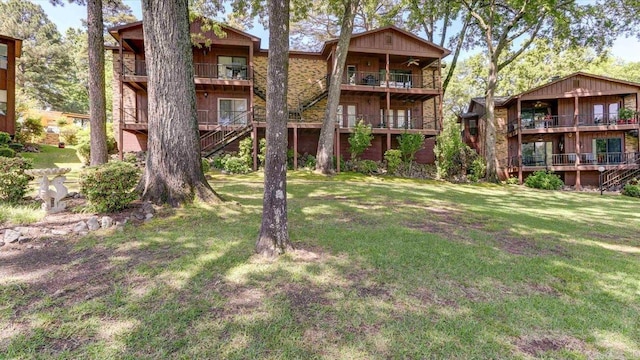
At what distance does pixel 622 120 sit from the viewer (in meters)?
20.2

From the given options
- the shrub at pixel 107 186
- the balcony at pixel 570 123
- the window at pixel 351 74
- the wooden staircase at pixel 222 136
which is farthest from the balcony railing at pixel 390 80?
the shrub at pixel 107 186

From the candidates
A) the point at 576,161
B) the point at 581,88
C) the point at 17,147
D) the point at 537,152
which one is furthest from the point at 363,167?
the point at 17,147

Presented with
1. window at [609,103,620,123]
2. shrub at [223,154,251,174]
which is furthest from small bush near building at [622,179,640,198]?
shrub at [223,154,251,174]

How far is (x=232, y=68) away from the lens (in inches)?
742

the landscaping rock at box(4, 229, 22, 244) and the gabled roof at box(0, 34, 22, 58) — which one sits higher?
the gabled roof at box(0, 34, 22, 58)

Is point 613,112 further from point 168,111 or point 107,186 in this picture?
point 107,186

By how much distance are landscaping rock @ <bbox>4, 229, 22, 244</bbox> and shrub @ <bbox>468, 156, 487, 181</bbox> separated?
19821 mm

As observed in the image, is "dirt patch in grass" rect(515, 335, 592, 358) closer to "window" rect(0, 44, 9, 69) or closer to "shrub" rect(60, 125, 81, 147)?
"window" rect(0, 44, 9, 69)

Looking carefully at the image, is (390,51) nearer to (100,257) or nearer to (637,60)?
(100,257)

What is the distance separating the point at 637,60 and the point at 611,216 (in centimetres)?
4186

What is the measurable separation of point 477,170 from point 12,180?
66.5ft

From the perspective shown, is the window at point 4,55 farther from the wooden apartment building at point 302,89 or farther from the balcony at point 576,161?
the balcony at point 576,161

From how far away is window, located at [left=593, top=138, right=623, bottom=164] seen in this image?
2052cm

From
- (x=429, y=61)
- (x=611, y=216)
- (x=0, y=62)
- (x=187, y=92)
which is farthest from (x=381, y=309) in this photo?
(x=0, y=62)
